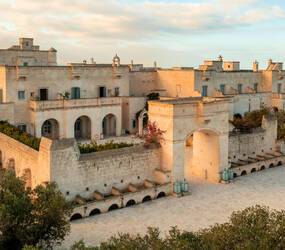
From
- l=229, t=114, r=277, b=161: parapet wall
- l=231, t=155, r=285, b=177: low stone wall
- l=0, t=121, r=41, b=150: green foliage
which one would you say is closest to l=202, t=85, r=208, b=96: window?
l=229, t=114, r=277, b=161: parapet wall

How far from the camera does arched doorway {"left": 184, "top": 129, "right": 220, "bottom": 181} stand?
88.9 ft

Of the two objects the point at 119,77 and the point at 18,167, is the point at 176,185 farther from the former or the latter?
the point at 119,77

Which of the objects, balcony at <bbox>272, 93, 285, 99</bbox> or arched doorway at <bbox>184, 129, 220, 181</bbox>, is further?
balcony at <bbox>272, 93, 285, 99</bbox>

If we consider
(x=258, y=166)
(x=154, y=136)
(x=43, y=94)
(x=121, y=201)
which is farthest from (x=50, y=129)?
(x=258, y=166)

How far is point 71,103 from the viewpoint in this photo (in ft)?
120

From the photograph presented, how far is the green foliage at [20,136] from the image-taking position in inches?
1009

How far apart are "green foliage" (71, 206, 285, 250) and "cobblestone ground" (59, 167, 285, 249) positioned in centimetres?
609

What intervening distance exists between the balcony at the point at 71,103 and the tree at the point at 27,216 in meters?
19.5

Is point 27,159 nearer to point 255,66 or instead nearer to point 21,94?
point 21,94

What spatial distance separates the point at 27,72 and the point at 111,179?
16214mm

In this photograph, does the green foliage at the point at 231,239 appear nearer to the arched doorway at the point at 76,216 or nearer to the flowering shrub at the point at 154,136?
the arched doorway at the point at 76,216

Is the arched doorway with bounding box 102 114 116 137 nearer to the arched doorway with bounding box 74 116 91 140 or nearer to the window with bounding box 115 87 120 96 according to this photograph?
the arched doorway with bounding box 74 116 91 140

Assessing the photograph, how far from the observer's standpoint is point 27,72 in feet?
118

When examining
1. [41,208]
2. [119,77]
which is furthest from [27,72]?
[41,208]
